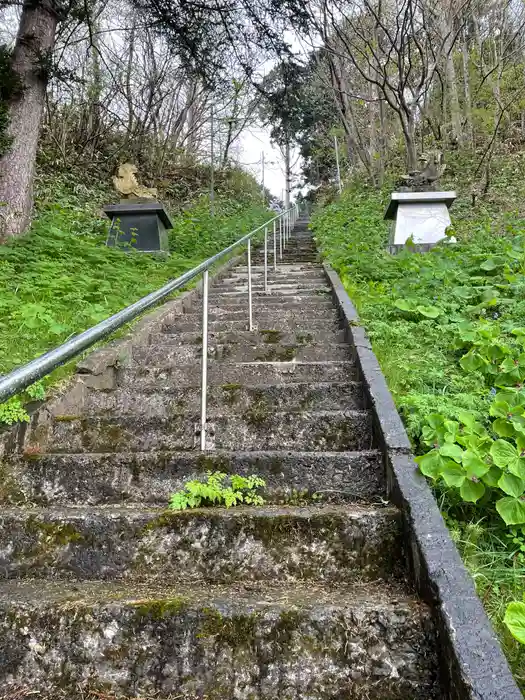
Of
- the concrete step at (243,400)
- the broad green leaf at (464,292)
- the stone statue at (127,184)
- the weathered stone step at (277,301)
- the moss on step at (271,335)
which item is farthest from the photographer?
the stone statue at (127,184)

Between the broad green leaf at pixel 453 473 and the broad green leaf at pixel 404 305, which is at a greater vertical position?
the broad green leaf at pixel 404 305

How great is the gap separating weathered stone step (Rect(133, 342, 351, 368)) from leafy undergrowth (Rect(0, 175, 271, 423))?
44cm

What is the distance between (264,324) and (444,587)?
10.6 ft

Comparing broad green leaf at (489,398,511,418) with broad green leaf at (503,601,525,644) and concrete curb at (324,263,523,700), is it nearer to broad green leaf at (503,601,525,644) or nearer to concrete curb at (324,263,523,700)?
concrete curb at (324,263,523,700)

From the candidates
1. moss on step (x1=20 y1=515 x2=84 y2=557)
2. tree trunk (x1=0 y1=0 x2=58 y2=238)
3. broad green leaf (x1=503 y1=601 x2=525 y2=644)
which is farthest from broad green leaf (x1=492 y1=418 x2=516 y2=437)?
tree trunk (x1=0 y1=0 x2=58 y2=238)

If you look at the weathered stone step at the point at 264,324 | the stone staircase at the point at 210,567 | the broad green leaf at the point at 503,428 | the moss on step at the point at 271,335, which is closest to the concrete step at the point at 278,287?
the weathered stone step at the point at 264,324

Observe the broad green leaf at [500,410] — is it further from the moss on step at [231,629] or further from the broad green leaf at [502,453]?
the moss on step at [231,629]

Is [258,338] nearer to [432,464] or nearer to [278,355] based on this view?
[278,355]

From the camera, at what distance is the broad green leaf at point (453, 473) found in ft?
5.68

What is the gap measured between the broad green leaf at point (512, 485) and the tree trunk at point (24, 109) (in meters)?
6.42

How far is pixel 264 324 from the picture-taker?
14.7 ft

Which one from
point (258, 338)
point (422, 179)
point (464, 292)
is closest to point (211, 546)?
point (258, 338)

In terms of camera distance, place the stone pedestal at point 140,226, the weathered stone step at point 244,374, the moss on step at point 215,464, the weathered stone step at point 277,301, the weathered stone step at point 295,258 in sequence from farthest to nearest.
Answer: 1. the weathered stone step at point 295,258
2. the stone pedestal at point 140,226
3. the weathered stone step at point 277,301
4. the weathered stone step at point 244,374
5. the moss on step at point 215,464

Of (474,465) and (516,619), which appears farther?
(474,465)
